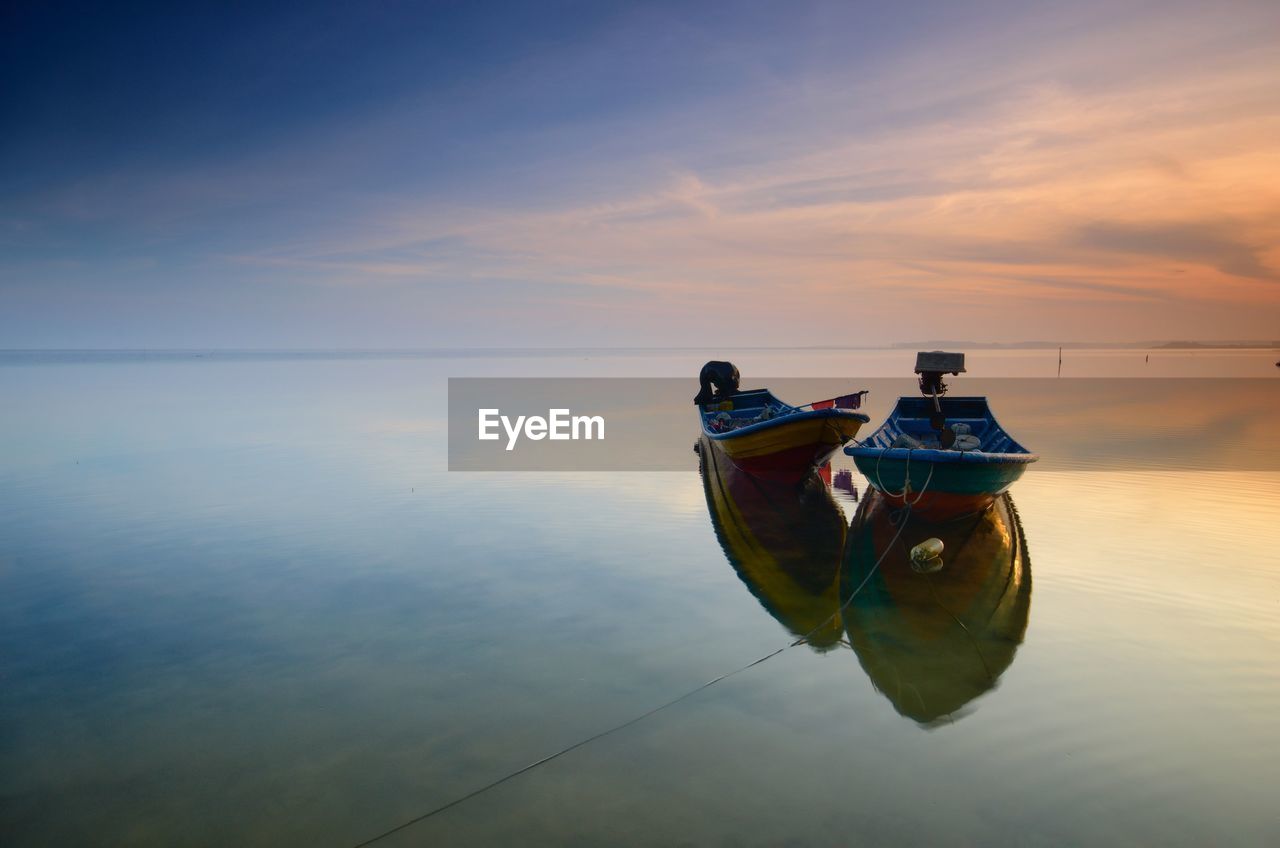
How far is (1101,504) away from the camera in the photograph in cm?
1664

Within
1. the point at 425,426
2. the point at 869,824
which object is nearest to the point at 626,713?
the point at 869,824

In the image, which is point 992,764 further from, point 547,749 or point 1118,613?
point 1118,613

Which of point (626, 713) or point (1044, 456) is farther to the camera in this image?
point (1044, 456)

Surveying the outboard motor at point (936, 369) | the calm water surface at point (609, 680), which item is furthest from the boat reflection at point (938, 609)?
the outboard motor at point (936, 369)

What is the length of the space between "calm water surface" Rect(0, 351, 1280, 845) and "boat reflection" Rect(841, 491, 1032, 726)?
65mm

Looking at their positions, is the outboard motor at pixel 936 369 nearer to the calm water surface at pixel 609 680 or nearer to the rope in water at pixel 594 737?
the calm water surface at pixel 609 680

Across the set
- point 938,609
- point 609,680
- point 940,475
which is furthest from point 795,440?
point 609,680

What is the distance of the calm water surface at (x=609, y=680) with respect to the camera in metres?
5.91

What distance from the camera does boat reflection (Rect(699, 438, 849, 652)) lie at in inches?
409

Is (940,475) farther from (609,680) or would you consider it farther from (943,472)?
(609,680)

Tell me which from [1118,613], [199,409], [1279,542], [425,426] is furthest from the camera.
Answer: [199,409]

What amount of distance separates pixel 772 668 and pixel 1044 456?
18.8 meters

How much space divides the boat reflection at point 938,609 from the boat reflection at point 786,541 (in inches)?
13.5

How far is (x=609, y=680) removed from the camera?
825cm
